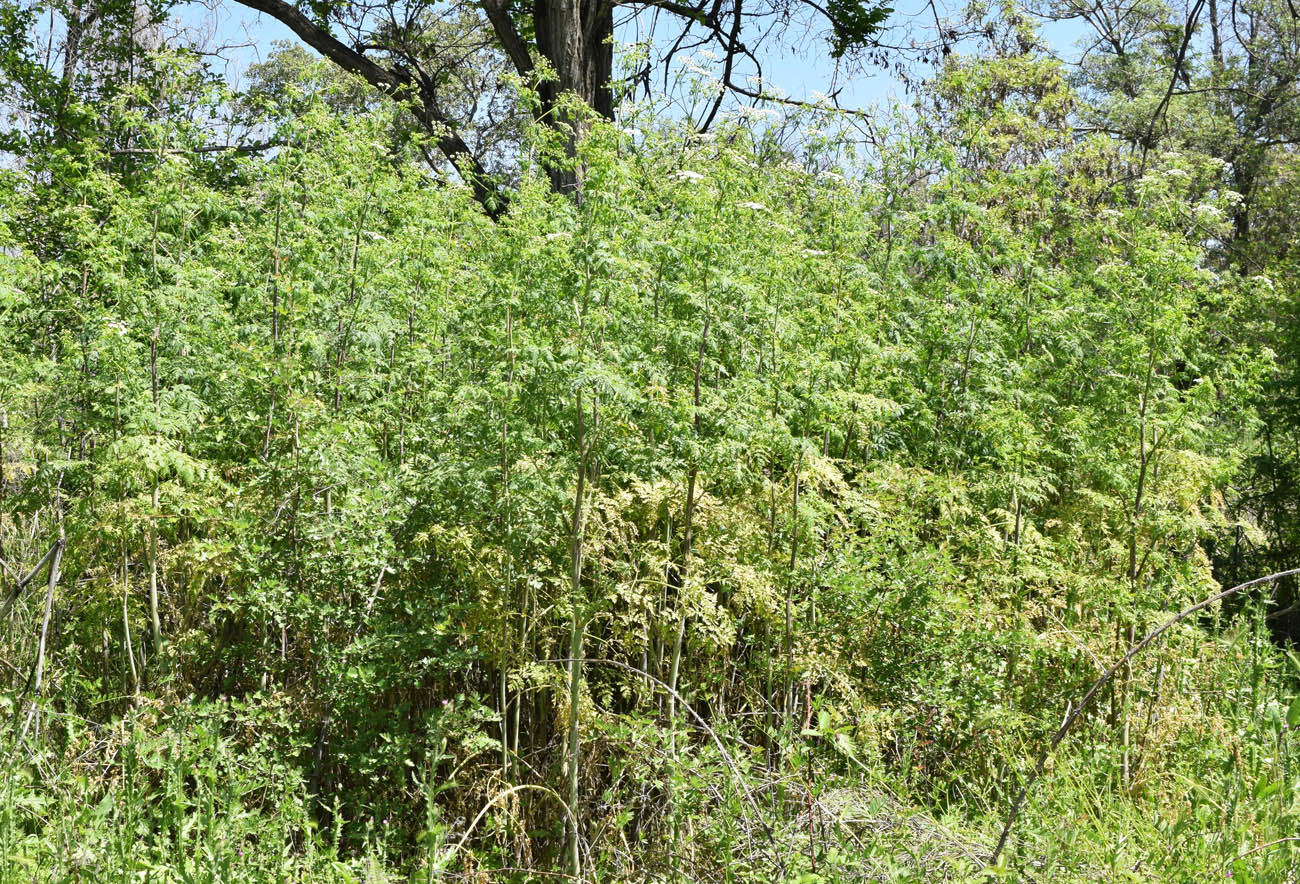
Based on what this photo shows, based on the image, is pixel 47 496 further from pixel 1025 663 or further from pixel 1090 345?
pixel 1090 345

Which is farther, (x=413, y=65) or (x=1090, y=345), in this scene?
(x=413, y=65)

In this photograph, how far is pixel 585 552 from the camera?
4.02 m

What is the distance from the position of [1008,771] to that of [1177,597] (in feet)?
4.47

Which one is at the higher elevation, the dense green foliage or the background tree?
the background tree

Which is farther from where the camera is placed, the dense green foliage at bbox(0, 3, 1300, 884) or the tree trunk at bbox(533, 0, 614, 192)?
the tree trunk at bbox(533, 0, 614, 192)

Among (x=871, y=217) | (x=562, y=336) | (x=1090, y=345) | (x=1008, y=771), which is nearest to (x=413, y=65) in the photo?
(x=871, y=217)

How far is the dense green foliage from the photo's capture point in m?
3.60

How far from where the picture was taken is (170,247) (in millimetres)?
5000

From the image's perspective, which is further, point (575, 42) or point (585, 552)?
point (575, 42)

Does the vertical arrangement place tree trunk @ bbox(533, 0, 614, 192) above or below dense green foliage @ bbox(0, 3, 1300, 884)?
above

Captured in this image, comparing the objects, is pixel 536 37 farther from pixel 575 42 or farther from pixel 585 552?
pixel 585 552

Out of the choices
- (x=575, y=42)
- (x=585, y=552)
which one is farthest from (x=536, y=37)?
(x=585, y=552)

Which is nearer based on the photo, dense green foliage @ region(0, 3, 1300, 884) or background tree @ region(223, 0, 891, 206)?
dense green foliage @ region(0, 3, 1300, 884)

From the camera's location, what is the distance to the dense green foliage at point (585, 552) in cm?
360
